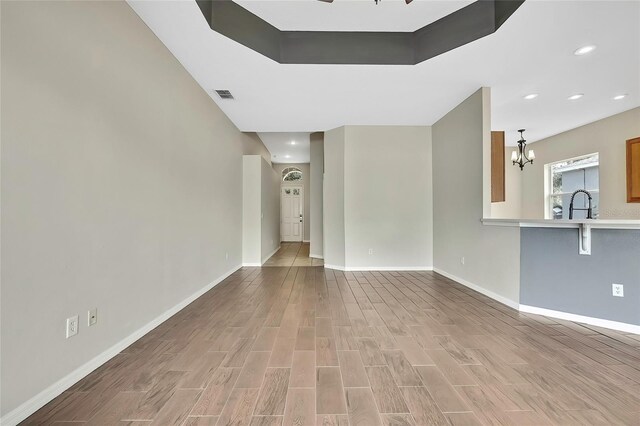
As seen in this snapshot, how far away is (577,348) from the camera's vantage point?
2139 mm

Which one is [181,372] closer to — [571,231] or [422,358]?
[422,358]

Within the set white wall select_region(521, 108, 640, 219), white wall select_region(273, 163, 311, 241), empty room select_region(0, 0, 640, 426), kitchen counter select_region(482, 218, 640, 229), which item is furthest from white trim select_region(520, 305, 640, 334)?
white wall select_region(273, 163, 311, 241)

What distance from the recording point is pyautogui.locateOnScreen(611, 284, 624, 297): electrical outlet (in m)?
2.50

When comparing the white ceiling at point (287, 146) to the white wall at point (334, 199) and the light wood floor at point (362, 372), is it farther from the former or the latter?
the light wood floor at point (362, 372)

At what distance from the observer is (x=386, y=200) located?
203 inches

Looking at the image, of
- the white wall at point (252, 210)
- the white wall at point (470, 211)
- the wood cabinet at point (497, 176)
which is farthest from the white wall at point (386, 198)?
the white wall at point (252, 210)

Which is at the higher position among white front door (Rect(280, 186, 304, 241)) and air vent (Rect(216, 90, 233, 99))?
air vent (Rect(216, 90, 233, 99))

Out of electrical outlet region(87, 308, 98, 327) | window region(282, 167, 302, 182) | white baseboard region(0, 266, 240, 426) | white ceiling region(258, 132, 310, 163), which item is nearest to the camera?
white baseboard region(0, 266, 240, 426)

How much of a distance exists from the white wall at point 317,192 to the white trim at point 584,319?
436cm

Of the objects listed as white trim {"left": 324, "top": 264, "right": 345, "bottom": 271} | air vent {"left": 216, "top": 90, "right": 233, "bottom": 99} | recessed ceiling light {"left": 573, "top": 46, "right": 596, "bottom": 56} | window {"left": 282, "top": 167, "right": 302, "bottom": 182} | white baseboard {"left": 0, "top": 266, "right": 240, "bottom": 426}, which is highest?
recessed ceiling light {"left": 573, "top": 46, "right": 596, "bottom": 56}

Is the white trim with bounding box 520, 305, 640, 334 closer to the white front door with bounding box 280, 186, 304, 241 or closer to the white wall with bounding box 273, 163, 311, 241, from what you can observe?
the white wall with bounding box 273, 163, 311, 241

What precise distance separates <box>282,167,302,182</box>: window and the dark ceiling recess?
750 cm

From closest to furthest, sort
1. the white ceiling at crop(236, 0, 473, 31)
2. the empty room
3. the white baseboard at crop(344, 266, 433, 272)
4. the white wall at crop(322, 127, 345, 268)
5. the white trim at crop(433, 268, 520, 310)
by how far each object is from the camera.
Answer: the empty room, the white ceiling at crop(236, 0, 473, 31), the white trim at crop(433, 268, 520, 310), the white baseboard at crop(344, 266, 433, 272), the white wall at crop(322, 127, 345, 268)

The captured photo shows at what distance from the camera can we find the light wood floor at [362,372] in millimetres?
1419
